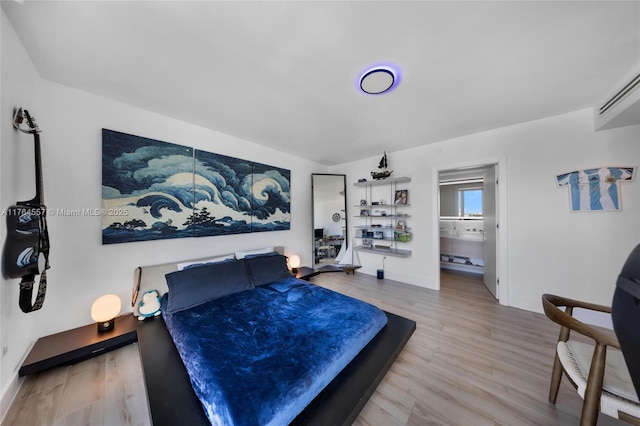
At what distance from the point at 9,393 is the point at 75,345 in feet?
1.16

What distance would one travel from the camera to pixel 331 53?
59.4 inches

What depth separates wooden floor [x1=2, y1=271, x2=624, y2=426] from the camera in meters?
1.27

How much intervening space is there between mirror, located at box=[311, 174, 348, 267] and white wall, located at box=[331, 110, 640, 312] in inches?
82.3

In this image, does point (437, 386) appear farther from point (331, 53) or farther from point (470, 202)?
point (470, 202)

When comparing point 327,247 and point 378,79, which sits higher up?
point 378,79

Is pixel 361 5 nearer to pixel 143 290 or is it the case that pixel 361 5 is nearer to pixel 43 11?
pixel 43 11

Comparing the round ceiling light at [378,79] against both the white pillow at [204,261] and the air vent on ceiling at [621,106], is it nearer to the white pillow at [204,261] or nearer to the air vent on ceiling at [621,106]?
the air vent on ceiling at [621,106]

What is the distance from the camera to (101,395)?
56.2 inches

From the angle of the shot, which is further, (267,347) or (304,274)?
(304,274)

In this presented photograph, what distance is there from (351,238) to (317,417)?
11.6 ft

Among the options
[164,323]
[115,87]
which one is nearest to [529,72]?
[115,87]

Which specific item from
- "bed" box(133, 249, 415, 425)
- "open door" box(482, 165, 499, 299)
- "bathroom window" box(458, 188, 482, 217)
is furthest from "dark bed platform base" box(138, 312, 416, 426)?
"bathroom window" box(458, 188, 482, 217)

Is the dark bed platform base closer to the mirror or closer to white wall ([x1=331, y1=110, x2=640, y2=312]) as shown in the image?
white wall ([x1=331, y1=110, x2=640, y2=312])

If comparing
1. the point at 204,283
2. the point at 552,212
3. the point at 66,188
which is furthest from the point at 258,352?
the point at 552,212
